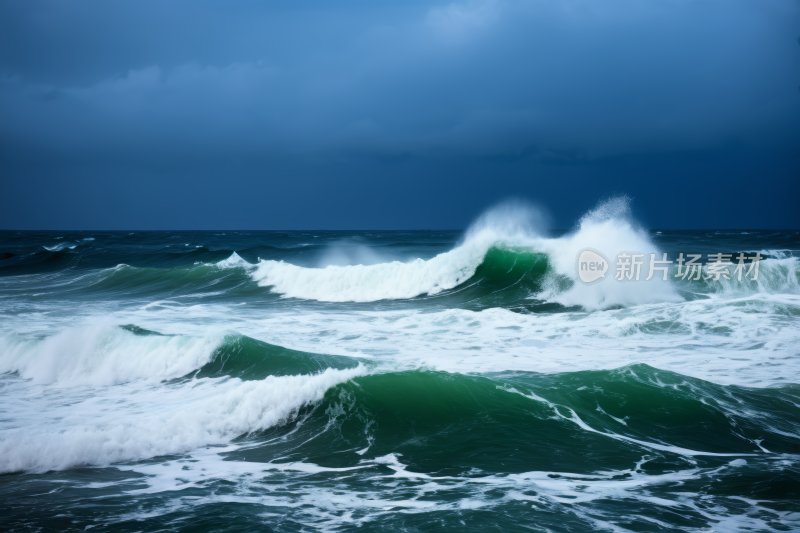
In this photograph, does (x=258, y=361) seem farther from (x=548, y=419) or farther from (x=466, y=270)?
(x=466, y=270)

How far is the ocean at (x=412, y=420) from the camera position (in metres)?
4.44

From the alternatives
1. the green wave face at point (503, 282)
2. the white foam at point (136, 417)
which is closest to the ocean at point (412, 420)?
the white foam at point (136, 417)

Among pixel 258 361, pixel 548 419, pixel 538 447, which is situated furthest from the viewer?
pixel 258 361

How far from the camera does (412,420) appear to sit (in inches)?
269

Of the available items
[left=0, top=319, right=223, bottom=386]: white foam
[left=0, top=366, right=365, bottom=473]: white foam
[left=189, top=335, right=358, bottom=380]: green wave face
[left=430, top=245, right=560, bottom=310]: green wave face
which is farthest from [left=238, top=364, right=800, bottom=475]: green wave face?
[left=430, top=245, right=560, bottom=310]: green wave face

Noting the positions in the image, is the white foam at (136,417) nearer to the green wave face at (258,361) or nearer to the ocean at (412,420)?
the ocean at (412,420)

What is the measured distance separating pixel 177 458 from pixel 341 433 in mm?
1739

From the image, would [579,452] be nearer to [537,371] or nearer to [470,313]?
[537,371]

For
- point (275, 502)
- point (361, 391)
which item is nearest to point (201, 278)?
point (361, 391)

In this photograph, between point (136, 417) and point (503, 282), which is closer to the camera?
point (136, 417)

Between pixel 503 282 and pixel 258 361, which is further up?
pixel 503 282

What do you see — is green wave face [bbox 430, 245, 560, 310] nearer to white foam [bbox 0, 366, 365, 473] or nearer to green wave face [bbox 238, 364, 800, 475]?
green wave face [bbox 238, 364, 800, 475]

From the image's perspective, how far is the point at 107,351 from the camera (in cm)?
942

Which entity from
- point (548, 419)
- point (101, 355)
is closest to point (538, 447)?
point (548, 419)
